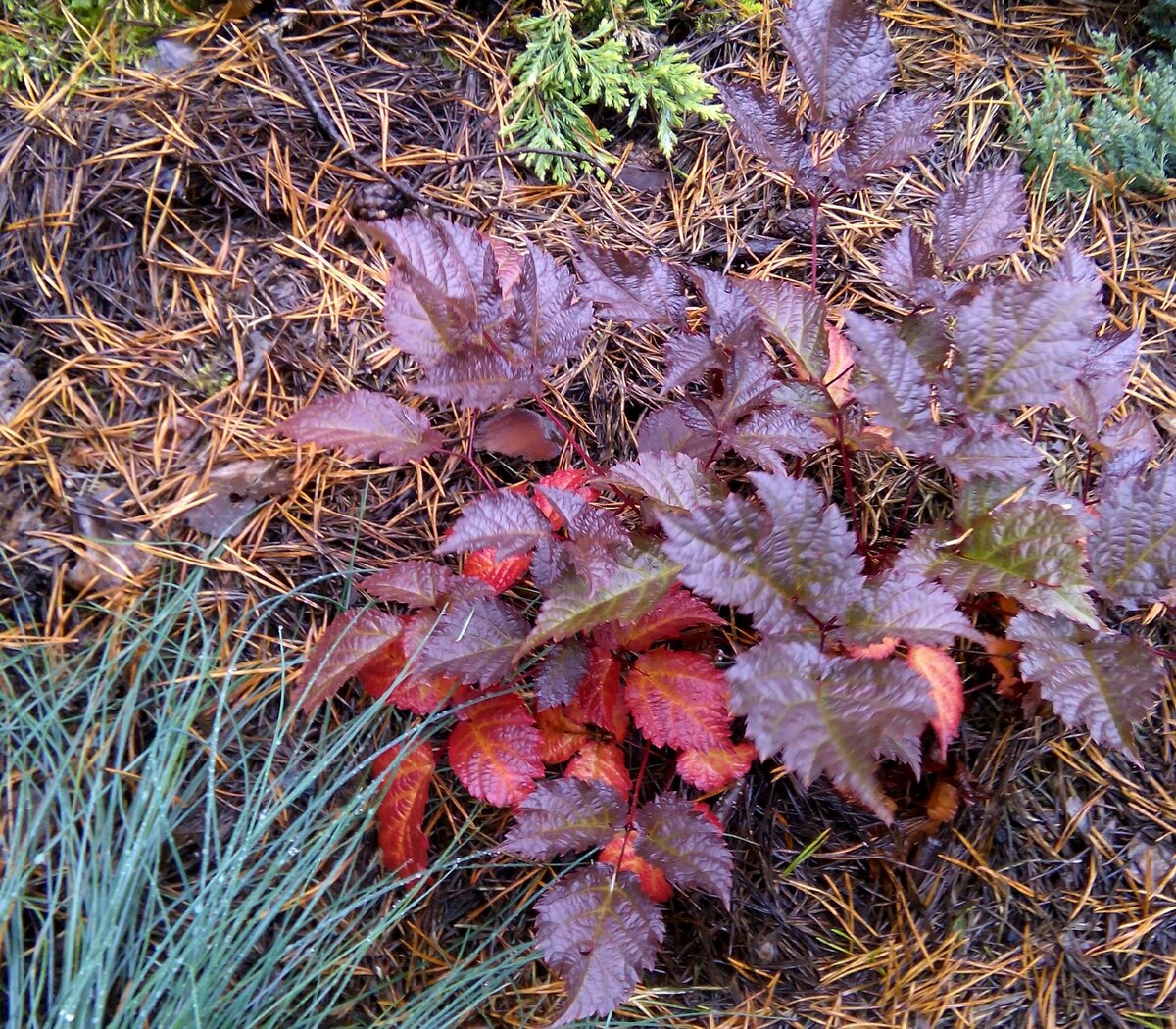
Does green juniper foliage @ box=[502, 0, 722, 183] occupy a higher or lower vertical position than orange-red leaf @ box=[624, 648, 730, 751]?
higher

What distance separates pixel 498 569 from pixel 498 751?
275mm

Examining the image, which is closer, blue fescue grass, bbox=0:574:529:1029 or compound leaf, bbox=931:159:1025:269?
blue fescue grass, bbox=0:574:529:1029

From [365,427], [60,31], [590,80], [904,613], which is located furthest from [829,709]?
[60,31]

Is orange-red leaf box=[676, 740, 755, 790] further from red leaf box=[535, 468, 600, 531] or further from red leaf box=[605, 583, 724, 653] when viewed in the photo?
red leaf box=[535, 468, 600, 531]

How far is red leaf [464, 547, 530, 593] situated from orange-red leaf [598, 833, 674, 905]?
0.41 meters

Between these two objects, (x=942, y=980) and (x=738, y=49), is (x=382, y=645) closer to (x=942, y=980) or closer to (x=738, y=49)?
(x=942, y=980)

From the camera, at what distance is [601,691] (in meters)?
Answer: 1.27

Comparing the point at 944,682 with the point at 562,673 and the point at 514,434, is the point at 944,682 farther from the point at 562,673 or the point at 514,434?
the point at 514,434

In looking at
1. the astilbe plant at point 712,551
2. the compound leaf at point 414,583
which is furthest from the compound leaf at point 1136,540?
the compound leaf at point 414,583

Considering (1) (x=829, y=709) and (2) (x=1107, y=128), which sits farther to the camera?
(2) (x=1107, y=128)

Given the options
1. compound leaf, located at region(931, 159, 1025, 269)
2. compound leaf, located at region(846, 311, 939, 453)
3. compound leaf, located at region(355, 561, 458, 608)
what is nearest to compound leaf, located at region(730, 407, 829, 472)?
compound leaf, located at region(846, 311, 939, 453)

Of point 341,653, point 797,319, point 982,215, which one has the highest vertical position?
point 982,215

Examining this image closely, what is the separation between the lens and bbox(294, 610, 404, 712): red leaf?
Answer: 1182mm

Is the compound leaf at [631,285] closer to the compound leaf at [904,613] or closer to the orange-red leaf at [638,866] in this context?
the compound leaf at [904,613]
